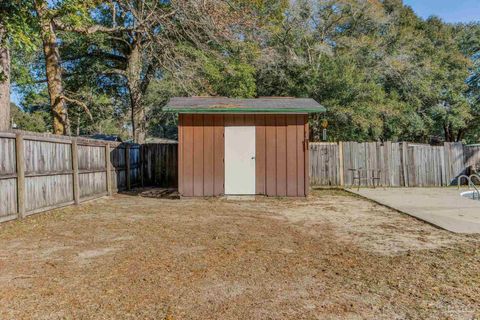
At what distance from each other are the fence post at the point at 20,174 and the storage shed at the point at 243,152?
3688 millimetres

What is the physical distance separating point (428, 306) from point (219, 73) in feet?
40.6

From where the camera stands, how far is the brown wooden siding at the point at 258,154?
9.00 m

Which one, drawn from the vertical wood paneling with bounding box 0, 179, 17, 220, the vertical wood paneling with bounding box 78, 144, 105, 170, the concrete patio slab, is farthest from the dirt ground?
the vertical wood paneling with bounding box 78, 144, 105, 170

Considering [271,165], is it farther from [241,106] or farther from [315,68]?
[315,68]

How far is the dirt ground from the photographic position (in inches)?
103

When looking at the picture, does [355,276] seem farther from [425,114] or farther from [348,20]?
[348,20]

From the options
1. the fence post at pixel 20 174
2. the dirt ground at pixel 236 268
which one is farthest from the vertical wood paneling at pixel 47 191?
the dirt ground at pixel 236 268

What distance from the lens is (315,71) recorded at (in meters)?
15.6

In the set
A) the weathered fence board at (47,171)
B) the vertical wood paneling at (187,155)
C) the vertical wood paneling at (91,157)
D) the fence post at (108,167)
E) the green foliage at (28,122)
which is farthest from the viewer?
the green foliage at (28,122)

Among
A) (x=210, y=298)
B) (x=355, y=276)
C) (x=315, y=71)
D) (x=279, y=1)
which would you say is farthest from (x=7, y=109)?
(x=279, y=1)

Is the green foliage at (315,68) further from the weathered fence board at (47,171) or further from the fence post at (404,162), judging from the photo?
the weathered fence board at (47,171)

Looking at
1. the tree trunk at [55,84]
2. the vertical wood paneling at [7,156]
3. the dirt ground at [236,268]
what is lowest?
the dirt ground at [236,268]

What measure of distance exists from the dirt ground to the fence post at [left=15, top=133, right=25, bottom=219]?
0.95 feet

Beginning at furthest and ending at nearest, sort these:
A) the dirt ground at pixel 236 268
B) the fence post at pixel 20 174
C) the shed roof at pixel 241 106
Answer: the shed roof at pixel 241 106 → the fence post at pixel 20 174 → the dirt ground at pixel 236 268
